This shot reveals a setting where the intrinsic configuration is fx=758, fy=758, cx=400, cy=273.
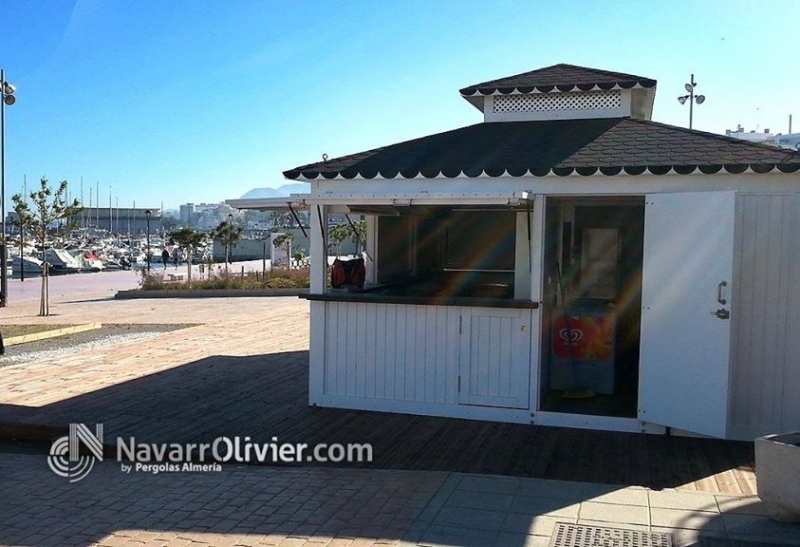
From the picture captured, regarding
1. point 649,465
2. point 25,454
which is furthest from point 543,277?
point 25,454

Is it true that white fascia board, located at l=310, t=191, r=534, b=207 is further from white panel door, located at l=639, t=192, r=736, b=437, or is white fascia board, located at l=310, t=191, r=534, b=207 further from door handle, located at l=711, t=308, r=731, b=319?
door handle, located at l=711, t=308, r=731, b=319

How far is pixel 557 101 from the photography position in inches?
363

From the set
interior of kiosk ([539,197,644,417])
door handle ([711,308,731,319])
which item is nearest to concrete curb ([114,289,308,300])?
interior of kiosk ([539,197,644,417])

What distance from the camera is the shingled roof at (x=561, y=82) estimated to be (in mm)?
8828

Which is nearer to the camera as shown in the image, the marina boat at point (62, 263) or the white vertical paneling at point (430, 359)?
the white vertical paneling at point (430, 359)

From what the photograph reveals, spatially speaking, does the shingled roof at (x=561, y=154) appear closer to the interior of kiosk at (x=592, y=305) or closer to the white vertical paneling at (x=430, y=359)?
the interior of kiosk at (x=592, y=305)

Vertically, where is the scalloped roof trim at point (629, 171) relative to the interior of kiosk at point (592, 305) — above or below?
above

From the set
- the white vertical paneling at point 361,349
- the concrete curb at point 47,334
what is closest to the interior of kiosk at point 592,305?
the white vertical paneling at point 361,349

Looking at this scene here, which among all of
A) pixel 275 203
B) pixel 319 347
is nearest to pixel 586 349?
pixel 319 347

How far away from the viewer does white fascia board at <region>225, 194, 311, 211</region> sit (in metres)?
8.07

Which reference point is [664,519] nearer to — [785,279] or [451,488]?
[451,488]

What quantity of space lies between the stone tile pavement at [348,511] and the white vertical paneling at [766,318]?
175cm

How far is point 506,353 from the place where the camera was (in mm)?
7316

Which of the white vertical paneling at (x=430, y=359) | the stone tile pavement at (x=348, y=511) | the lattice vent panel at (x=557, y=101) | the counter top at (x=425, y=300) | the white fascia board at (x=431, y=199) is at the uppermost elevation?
the lattice vent panel at (x=557, y=101)
